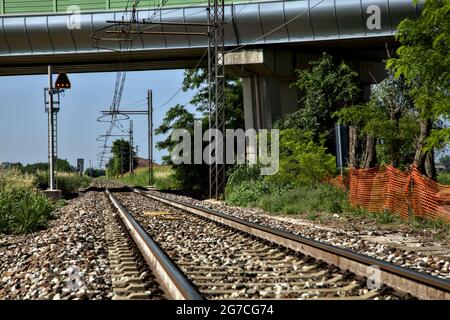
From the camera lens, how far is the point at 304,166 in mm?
23844

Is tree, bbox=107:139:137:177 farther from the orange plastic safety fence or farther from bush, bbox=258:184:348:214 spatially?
the orange plastic safety fence

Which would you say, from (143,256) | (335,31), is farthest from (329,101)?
(143,256)

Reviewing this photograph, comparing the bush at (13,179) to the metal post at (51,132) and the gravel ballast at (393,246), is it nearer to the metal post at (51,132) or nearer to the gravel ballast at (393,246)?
the metal post at (51,132)

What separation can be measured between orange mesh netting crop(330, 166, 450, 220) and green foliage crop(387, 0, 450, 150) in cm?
141

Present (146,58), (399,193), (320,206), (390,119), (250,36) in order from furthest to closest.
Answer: (146,58) < (250,36) < (390,119) < (320,206) < (399,193)

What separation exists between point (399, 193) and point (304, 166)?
336 inches

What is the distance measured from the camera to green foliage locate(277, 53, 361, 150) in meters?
29.4

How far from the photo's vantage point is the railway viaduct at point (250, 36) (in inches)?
1200

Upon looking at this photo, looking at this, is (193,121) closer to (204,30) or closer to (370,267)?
(204,30)

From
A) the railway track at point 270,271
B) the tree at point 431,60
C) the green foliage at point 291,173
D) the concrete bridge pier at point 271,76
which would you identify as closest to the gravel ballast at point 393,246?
the railway track at point 270,271

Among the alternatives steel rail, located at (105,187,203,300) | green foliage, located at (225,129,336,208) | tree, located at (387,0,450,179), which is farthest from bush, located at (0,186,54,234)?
tree, located at (387,0,450,179)

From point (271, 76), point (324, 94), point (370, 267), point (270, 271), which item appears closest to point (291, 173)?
point (324, 94)

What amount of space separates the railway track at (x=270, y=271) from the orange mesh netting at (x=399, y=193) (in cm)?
442
